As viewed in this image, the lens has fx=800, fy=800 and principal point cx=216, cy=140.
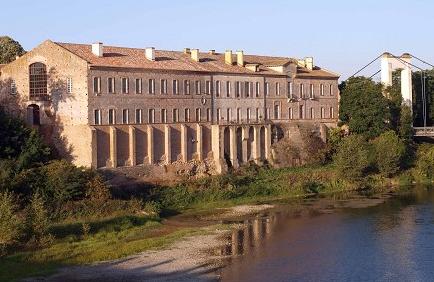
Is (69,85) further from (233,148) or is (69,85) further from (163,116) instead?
(233,148)

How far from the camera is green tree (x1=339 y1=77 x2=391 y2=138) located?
68812mm

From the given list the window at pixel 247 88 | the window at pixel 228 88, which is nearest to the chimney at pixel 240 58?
the window at pixel 247 88

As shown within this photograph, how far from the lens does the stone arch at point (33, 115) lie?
51.7m

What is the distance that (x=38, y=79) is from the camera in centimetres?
5156

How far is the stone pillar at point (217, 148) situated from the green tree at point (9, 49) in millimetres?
20152

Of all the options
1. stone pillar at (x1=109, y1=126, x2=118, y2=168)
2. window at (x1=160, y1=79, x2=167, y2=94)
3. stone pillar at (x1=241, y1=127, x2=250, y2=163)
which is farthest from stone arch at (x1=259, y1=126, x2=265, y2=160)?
stone pillar at (x1=109, y1=126, x2=118, y2=168)

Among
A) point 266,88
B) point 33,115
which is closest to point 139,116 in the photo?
point 33,115

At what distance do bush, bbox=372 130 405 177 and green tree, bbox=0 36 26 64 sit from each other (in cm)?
3115

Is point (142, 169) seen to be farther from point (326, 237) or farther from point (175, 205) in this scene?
point (326, 237)

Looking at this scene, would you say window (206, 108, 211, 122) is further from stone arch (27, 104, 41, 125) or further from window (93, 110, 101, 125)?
stone arch (27, 104, 41, 125)

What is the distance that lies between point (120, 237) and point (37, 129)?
12103mm

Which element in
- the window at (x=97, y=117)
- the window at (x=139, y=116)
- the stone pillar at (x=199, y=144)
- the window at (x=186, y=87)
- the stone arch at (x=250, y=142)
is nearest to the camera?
the window at (x=97, y=117)

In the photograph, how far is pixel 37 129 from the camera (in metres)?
49.1

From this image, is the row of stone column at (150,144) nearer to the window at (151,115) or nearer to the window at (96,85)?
the window at (151,115)
